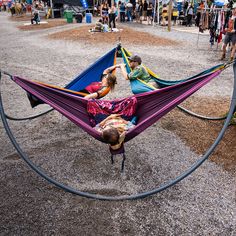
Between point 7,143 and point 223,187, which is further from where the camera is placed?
point 7,143

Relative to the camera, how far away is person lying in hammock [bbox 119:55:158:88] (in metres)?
4.31

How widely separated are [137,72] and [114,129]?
1497mm

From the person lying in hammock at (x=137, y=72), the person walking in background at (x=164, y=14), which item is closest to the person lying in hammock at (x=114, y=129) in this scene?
the person lying in hammock at (x=137, y=72)

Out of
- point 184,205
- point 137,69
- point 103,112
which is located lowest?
point 184,205

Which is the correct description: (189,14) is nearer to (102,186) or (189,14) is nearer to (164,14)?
(164,14)

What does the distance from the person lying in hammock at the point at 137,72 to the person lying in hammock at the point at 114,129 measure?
2.80 ft

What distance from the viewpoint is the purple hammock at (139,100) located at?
10.2 feet

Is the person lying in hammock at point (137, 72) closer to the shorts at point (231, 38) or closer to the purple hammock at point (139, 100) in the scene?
the purple hammock at point (139, 100)

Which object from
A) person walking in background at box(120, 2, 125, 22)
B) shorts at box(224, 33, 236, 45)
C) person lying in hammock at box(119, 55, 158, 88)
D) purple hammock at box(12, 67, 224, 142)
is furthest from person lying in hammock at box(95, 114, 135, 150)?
person walking in background at box(120, 2, 125, 22)

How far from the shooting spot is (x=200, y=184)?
3.23 meters

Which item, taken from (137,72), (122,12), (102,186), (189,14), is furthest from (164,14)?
(102,186)

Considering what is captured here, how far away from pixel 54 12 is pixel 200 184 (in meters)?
21.8

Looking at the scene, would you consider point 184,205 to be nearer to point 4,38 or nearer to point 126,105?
point 126,105

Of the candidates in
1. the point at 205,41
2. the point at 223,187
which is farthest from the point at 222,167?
the point at 205,41
